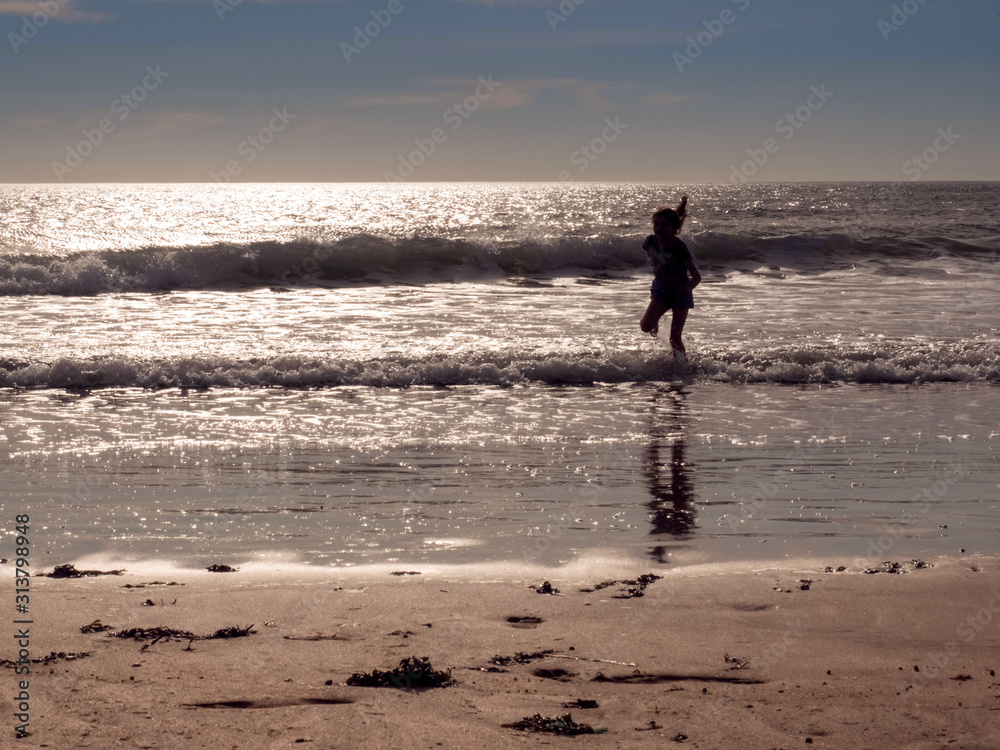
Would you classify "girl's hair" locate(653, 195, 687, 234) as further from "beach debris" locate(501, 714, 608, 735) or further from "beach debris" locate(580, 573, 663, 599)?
"beach debris" locate(501, 714, 608, 735)

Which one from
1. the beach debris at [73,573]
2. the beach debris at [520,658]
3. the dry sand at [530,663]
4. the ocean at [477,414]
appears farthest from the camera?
the ocean at [477,414]

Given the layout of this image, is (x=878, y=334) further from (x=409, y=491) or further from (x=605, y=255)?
(x=605, y=255)

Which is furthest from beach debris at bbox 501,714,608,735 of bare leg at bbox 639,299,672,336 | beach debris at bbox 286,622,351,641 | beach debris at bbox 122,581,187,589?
bare leg at bbox 639,299,672,336

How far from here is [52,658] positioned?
3.01 metres

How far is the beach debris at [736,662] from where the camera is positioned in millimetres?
3031

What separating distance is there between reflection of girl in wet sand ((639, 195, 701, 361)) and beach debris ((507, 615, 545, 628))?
6347mm

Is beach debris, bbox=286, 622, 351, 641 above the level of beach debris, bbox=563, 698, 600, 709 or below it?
above

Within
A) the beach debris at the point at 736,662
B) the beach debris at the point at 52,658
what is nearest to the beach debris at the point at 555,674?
the beach debris at the point at 736,662

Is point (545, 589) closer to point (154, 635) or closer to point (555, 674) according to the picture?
point (555, 674)

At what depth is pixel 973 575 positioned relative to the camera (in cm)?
395

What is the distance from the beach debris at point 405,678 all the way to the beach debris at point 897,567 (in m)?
2.08

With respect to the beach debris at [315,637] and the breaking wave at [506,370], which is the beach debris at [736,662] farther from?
the breaking wave at [506,370]

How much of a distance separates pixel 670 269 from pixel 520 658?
23.6 ft

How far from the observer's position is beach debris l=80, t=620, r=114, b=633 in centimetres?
328
